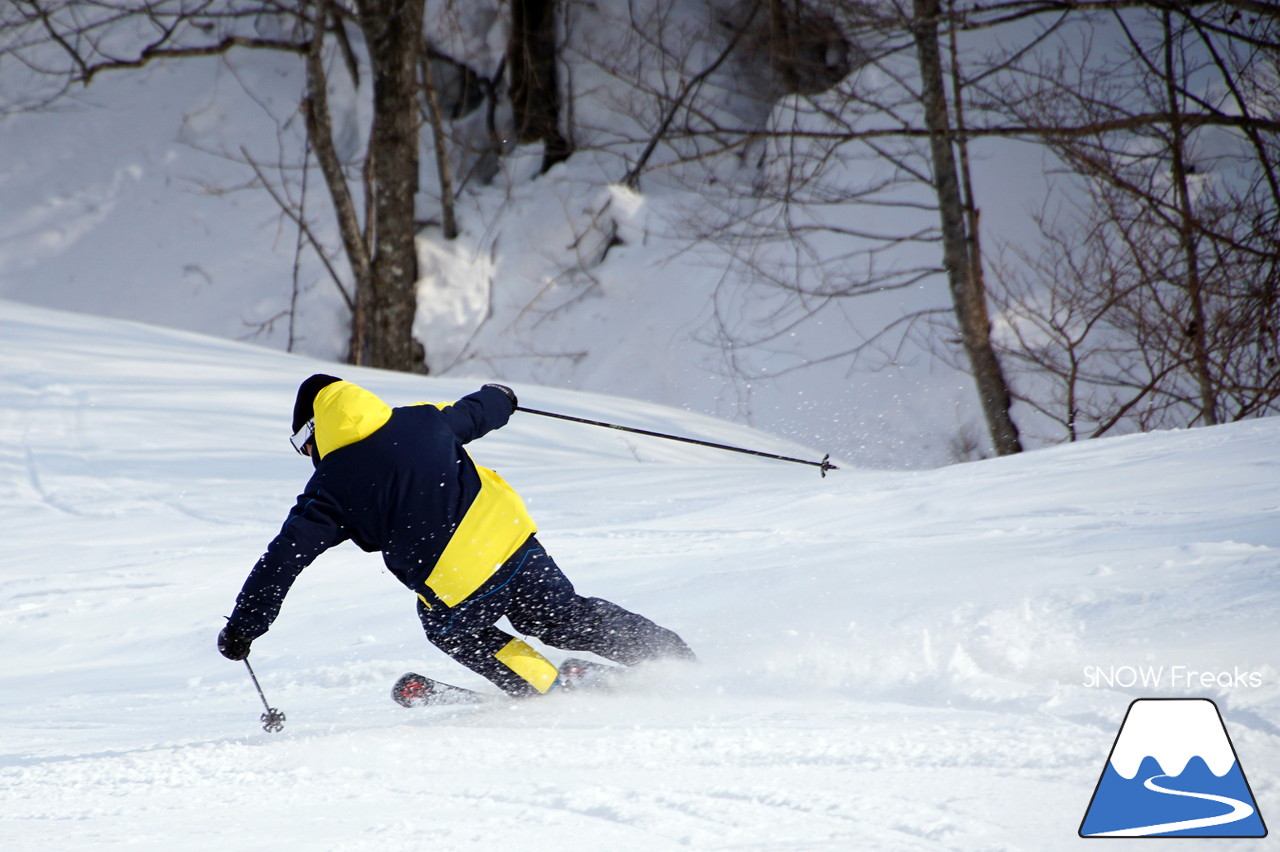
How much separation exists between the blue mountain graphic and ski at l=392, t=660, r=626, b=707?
5.22 feet

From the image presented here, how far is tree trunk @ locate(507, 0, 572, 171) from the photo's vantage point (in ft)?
55.8

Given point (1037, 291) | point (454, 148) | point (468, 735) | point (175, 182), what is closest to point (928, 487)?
point (468, 735)

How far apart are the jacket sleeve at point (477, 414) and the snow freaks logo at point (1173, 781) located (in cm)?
202

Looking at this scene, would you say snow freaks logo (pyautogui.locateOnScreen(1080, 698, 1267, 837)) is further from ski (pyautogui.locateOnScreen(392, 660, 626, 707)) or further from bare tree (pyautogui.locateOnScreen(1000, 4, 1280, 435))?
bare tree (pyautogui.locateOnScreen(1000, 4, 1280, 435))

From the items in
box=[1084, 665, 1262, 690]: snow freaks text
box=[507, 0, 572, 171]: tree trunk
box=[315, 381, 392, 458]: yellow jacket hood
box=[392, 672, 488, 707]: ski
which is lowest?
box=[392, 672, 488, 707]: ski

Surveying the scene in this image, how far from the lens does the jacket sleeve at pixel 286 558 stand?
307cm

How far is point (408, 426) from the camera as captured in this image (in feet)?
10.6

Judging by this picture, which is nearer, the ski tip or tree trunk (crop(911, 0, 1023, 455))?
the ski tip

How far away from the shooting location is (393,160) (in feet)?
36.3

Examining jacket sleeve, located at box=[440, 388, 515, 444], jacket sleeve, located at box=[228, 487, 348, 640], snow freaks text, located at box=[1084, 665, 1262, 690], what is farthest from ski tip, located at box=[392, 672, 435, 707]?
snow freaks text, located at box=[1084, 665, 1262, 690]

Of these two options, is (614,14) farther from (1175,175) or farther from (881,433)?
(1175,175)

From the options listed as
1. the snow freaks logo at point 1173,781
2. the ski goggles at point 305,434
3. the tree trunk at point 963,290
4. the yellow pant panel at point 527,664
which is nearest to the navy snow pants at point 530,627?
the yellow pant panel at point 527,664

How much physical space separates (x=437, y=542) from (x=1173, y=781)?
6.59ft

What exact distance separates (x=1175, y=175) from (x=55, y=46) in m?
18.2
